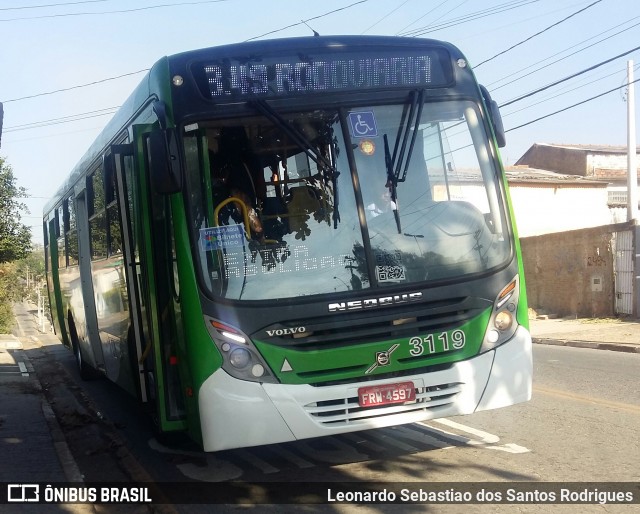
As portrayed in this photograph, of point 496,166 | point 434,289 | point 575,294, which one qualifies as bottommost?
point 575,294

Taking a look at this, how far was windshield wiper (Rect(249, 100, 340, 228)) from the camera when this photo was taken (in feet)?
19.3

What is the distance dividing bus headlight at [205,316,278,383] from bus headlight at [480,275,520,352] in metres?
1.63

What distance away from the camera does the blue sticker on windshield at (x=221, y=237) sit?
19.0 feet

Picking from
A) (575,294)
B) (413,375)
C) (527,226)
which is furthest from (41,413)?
(527,226)

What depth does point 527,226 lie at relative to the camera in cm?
3938

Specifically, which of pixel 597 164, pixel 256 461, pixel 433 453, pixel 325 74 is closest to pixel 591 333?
pixel 433 453

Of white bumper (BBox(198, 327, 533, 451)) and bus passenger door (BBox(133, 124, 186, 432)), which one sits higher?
bus passenger door (BBox(133, 124, 186, 432))

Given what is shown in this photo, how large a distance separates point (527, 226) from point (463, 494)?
1389 inches

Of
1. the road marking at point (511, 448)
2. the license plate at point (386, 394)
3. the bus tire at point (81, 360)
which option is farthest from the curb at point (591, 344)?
the license plate at point (386, 394)

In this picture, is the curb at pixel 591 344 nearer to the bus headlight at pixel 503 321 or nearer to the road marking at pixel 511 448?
the road marking at pixel 511 448

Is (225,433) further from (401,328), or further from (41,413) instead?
(41,413)

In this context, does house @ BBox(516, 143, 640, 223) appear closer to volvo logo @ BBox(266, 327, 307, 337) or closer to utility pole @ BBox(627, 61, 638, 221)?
utility pole @ BBox(627, 61, 638, 221)

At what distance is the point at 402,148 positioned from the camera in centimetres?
606

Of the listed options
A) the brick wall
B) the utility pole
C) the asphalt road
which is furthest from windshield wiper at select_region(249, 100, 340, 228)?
the utility pole
